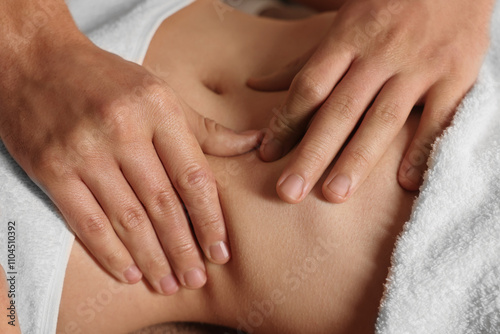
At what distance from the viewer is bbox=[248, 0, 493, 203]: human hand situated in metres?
0.69

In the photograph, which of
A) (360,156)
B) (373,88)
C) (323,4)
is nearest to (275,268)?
(360,156)

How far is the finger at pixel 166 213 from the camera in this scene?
2.26ft

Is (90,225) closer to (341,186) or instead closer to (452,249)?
(341,186)

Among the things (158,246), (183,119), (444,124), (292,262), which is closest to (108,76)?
(183,119)

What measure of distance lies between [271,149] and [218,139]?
8 centimetres

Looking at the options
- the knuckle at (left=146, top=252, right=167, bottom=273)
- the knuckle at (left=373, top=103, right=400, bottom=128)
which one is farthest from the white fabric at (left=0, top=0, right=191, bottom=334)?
the knuckle at (left=373, top=103, right=400, bottom=128)

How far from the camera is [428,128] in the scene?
72cm

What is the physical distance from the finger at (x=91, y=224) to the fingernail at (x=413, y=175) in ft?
1.33

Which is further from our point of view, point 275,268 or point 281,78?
point 281,78

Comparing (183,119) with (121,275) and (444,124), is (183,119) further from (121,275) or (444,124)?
(444,124)

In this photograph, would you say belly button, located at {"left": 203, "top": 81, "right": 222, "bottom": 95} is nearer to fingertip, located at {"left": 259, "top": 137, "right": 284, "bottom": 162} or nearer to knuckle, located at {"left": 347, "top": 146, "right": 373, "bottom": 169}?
fingertip, located at {"left": 259, "top": 137, "right": 284, "bottom": 162}

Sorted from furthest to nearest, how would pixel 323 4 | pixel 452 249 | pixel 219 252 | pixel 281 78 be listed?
pixel 323 4, pixel 281 78, pixel 219 252, pixel 452 249

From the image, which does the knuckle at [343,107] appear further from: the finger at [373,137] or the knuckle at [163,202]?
the knuckle at [163,202]

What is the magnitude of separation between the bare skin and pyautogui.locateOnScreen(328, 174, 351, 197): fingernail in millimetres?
25
